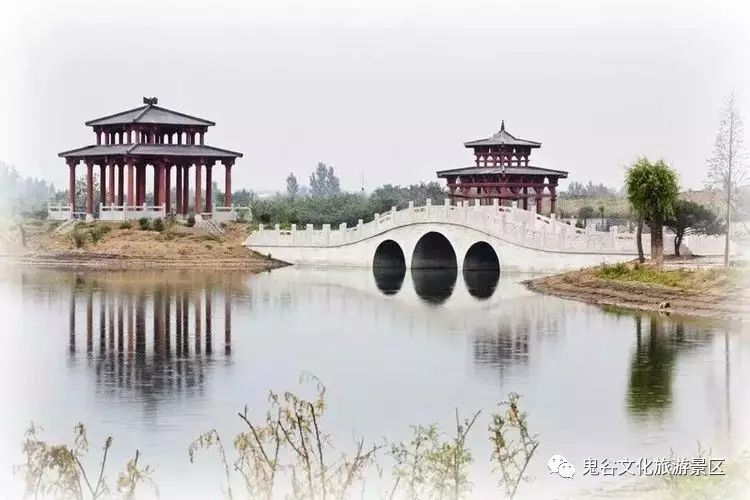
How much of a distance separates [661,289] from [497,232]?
15254 millimetres

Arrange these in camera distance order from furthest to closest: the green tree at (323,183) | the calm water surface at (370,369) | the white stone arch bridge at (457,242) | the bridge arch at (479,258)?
1. the green tree at (323,183)
2. the bridge arch at (479,258)
3. the white stone arch bridge at (457,242)
4. the calm water surface at (370,369)

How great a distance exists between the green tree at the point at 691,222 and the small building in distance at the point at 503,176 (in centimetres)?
1520

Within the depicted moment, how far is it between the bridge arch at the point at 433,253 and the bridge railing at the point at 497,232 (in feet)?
5.79

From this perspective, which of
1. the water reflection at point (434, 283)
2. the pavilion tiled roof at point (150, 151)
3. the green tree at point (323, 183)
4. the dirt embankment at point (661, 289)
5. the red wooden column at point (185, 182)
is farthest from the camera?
the green tree at point (323, 183)

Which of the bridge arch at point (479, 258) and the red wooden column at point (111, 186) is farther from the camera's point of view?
the red wooden column at point (111, 186)

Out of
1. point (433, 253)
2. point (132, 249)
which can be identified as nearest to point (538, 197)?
point (433, 253)

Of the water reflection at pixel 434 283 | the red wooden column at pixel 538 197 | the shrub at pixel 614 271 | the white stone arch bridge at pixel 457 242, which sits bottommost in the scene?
the water reflection at pixel 434 283

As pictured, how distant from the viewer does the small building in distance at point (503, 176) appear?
65.6 meters

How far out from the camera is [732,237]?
47.7m

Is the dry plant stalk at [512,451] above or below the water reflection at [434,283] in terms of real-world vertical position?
below

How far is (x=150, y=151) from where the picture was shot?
63.4 m

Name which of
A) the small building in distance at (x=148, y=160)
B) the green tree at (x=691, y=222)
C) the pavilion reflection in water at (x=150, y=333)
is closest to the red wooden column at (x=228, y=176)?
the small building in distance at (x=148, y=160)

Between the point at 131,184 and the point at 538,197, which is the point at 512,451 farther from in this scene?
the point at 131,184

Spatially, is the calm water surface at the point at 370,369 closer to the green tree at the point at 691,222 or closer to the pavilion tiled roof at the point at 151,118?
the green tree at the point at 691,222
